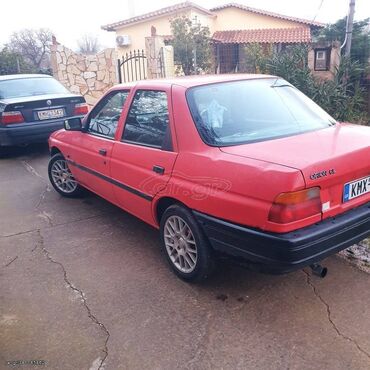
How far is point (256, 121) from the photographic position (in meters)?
3.13

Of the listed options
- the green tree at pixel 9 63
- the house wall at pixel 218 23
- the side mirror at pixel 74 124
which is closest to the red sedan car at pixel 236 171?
the side mirror at pixel 74 124

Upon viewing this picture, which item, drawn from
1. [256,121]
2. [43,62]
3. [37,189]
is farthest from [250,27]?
[256,121]

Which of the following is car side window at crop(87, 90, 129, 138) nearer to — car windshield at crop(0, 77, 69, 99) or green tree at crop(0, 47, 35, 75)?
car windshield at crop(0, 77, 69, 99)

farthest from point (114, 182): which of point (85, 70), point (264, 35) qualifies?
point (264, 35)

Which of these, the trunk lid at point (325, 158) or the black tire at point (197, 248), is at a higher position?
the trunk lid at point (325, 158)

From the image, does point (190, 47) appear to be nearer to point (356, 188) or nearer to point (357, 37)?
point (357, 37)

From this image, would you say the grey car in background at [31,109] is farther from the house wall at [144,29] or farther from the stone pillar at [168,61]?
the house wall at [144,29]

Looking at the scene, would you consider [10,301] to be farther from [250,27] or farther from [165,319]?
[250,27]

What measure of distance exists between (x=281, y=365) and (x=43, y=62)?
3398 cm

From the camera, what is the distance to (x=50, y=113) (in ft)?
24.1

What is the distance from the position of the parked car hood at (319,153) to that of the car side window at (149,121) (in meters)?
0.66

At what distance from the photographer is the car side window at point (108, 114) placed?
3.94 meters

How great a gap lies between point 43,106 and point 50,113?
0.57 feet

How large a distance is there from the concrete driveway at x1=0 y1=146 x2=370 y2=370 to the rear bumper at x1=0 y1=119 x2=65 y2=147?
136 inches
